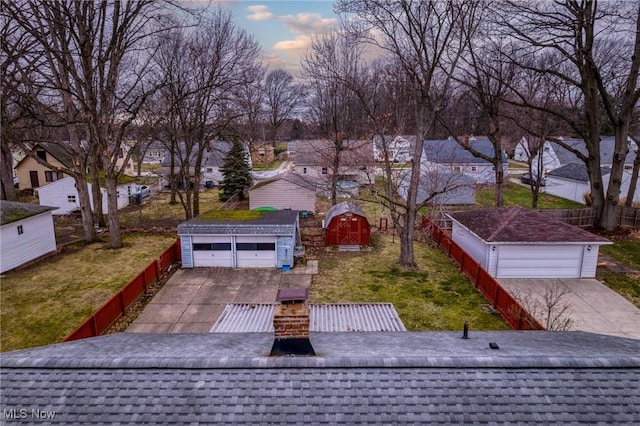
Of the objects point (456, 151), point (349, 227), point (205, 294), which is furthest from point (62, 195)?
point (456, 151)

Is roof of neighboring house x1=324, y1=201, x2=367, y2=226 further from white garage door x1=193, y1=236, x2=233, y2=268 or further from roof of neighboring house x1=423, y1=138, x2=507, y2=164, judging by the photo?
roof of neighboring house x1=423, y1=138, x2=507, y2=164

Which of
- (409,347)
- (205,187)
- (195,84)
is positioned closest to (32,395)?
(409,347)

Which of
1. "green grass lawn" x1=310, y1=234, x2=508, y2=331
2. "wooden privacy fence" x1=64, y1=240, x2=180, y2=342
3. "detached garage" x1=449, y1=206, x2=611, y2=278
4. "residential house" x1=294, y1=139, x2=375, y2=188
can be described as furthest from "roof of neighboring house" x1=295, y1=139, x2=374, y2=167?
"wooden privacy fence" x1=64, y1=240, x2=180, y2=342

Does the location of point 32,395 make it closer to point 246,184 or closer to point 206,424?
point 206,424

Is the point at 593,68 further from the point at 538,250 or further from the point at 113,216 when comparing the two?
the point at 113,216

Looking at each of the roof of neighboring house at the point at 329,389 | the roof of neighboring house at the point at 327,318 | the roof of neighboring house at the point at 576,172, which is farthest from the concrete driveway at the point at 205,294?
the roof of neighboring house at the point at 576,172

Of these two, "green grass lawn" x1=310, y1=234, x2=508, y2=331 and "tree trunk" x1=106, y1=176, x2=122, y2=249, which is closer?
"green grass lawn" x1=310, y1=234, x2=508, y2=331

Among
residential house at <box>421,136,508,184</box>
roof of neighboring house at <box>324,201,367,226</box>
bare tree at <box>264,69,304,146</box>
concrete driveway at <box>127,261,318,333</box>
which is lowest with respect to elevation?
concrete driveway at <box>127,261,318,333</box>
